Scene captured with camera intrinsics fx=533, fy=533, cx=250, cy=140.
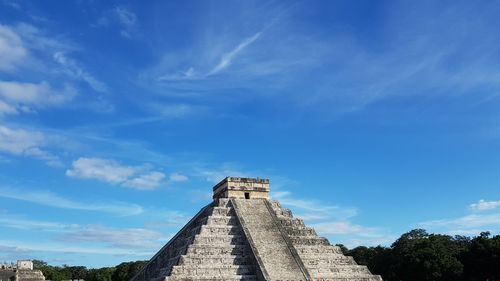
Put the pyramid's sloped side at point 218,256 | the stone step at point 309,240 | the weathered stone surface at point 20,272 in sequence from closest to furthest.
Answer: the pyramid's sloped side at point 218,256 < the stone step at point 309,240 < the weathered stone surface at point 20,272

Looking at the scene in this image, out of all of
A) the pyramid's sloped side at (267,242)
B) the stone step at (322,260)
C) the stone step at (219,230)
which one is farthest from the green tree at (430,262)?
the stone step at (219,230)

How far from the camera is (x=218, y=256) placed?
2083cm

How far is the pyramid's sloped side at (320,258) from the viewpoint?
21.4 m

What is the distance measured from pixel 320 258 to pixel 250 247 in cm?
308

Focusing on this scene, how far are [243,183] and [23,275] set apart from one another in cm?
1699

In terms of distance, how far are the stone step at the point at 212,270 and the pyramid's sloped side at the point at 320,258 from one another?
94.0 inches

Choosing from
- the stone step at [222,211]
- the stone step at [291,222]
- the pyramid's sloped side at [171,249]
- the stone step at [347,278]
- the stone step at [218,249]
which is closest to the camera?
the stone step at [218,249]

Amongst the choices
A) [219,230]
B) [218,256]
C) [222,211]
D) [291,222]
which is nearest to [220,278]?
[218,256]

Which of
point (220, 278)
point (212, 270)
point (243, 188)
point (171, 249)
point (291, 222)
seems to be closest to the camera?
point (220, 278)

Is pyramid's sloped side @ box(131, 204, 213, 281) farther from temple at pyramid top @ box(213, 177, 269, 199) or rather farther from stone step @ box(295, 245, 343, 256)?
stone step @ box(295, 245, 343, 256)

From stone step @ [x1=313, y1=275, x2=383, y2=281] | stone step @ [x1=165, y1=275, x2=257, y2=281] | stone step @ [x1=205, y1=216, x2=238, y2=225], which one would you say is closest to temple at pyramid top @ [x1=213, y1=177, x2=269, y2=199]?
stone step @ [x1=205, y1=216, x2=238, y2=225]

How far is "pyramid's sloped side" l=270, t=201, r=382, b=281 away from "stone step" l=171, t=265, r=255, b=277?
239cm

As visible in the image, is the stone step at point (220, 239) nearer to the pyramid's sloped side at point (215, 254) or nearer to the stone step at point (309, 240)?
the pyramid's sloped side at point (215, 254)

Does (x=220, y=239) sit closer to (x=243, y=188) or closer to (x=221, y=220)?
(x=221, y=220)
